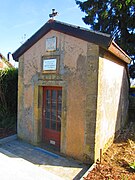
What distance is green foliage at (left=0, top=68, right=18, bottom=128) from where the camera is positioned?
9590mm

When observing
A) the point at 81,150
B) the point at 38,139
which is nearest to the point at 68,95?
the point at 81,150

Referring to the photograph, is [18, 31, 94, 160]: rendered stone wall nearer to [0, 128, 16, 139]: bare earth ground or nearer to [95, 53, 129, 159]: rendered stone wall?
[95, 53, 129, 159]: rendered stone wall

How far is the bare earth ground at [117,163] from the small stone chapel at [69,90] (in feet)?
1.25

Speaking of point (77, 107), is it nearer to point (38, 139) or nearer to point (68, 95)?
point (68, 95)

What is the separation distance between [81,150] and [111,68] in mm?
3447

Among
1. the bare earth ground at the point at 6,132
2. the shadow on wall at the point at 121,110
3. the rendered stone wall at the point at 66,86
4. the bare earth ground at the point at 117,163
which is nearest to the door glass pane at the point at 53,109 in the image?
the rendered stone wall at the point at 66,86

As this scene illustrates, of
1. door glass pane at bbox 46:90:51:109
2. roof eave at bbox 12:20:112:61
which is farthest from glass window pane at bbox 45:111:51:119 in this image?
roof eave at bbox 12:20:112:61

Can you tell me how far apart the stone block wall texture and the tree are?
285 inches

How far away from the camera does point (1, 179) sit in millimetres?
4246

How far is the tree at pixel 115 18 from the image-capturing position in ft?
40.2

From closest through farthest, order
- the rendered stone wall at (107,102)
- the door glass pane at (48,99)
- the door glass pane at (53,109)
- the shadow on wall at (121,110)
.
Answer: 1. the rendered stone wall at (107,102)
2. the door glass pane at (53,109)
3. the door glass pane at (48,99)
4. the shadow on wall at (121,110)

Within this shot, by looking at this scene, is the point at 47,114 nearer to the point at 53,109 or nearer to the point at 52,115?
the point at 52,115

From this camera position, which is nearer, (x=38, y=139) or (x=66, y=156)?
(x=66, y=156)

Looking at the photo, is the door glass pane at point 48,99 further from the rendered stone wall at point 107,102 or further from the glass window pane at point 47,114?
the rendered stone wall at point 107,102
